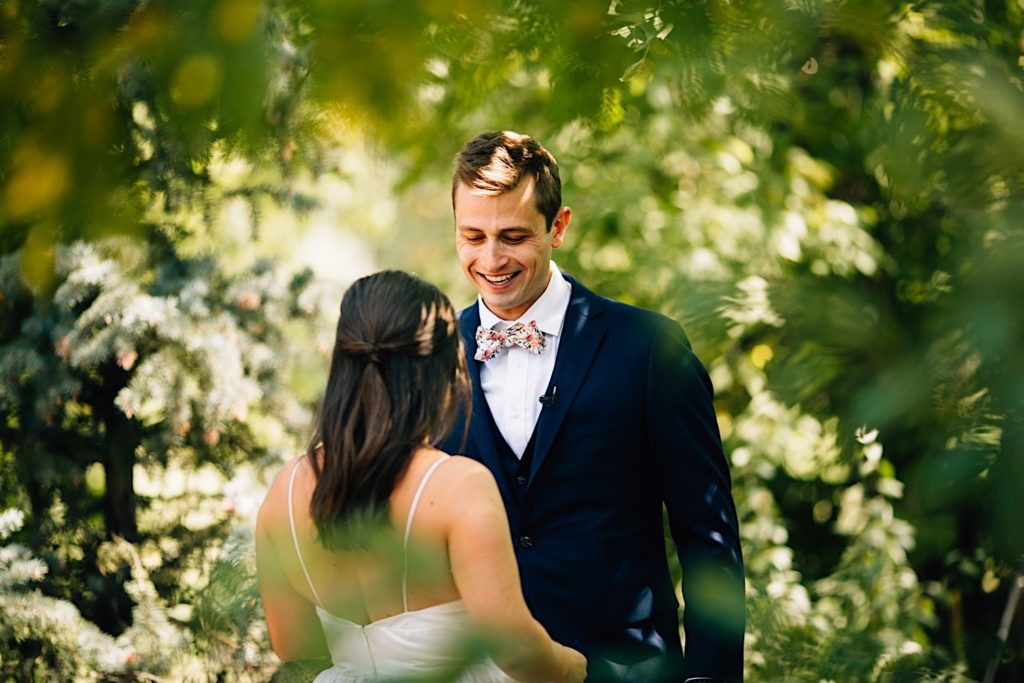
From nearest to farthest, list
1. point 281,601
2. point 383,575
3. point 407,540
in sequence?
point 407,540 < point 383,575 < point 281,601

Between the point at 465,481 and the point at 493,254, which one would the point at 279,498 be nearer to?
the point at 465,481

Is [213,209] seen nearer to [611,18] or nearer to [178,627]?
[178,627]

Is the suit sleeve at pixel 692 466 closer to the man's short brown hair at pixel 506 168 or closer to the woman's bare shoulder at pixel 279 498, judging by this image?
the man's short brown hair at pixel 506 168

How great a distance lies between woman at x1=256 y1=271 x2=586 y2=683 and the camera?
62.1 inches

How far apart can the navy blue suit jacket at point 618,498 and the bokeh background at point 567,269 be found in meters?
0.23

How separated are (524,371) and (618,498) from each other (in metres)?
0.38

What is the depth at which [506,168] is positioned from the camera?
90.4 inches

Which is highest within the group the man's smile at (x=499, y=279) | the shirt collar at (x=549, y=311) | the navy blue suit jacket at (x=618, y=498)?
the man's smile at (x=499, y=279)

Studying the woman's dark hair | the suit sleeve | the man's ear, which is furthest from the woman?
the man's ear

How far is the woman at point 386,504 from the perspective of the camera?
1.58 m

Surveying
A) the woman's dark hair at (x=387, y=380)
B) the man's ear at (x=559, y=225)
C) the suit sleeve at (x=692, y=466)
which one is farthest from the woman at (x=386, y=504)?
the man's ear at (x=559, y=225)

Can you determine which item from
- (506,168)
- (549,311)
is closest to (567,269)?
(549,311)

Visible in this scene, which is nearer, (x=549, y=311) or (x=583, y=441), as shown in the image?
(x=583, y=441)

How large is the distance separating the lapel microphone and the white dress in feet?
1.82
